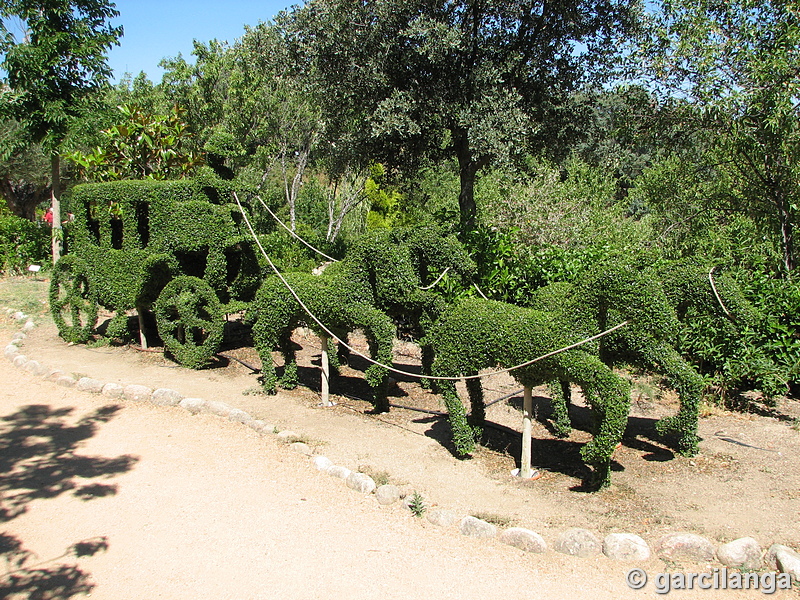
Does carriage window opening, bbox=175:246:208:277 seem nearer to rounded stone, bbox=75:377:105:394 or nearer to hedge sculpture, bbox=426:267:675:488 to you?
rounded stone, bbox=75:377:105:394

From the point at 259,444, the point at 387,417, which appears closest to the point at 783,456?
the point at 387,417

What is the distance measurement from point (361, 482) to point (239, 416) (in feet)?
8.94

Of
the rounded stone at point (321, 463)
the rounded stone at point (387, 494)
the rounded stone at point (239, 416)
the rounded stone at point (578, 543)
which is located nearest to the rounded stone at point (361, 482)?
the rounded stone at point (387, 494)

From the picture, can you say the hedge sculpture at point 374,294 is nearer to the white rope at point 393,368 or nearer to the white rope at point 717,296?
the white rope at point 393,368

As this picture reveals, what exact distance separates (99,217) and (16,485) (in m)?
6.88

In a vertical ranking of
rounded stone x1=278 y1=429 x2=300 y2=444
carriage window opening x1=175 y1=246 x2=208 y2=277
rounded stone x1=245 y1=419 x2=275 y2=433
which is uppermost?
carriage window opening x1=175 y1=246 x2=208 y2=277

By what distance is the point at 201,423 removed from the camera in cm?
855

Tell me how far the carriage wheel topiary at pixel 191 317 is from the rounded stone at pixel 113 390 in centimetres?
161

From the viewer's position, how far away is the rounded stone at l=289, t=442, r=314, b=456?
756cm

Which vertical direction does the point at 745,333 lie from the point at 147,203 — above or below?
below

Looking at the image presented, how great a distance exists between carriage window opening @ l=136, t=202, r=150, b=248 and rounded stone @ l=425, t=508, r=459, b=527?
344 inches

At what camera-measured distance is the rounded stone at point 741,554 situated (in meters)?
5.07

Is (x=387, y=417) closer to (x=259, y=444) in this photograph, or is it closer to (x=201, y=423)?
(x=259, y=444)

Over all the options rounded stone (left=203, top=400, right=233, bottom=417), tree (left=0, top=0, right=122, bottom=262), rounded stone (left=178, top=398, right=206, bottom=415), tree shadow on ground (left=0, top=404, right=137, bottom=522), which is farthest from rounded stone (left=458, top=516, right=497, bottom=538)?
tree (left=0, top=0, right=122, bottom=262)
